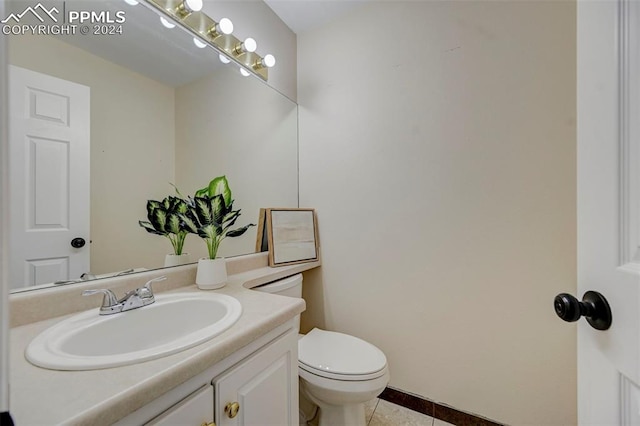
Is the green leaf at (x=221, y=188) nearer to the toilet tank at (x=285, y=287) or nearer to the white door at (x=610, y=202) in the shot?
the toilet tank at (x=285, y=287)

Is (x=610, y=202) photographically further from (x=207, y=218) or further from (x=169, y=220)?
(x=169, y=220)

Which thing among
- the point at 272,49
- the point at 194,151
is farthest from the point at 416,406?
the point at 272,49

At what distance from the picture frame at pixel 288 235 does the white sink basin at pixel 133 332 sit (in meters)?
0.59

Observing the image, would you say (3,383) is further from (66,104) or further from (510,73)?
(510,73)

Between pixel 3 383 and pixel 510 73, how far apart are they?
1.63 m

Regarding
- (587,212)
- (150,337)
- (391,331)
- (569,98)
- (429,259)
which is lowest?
(391,331)

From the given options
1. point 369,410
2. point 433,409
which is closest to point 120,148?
point 369,410

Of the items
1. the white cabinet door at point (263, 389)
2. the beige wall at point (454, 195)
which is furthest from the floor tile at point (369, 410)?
the white cabinet door at point (263, 389)

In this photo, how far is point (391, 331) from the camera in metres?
1.41

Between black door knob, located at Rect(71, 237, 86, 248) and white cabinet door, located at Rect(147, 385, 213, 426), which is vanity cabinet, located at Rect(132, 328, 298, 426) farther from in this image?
black door knob, located at Rect(71, 237, 86, 248)

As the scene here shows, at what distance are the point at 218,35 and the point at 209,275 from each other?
1104 millimetres

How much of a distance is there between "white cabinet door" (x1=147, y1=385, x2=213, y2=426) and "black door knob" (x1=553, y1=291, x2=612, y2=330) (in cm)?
73

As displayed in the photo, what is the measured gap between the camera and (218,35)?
1204mm

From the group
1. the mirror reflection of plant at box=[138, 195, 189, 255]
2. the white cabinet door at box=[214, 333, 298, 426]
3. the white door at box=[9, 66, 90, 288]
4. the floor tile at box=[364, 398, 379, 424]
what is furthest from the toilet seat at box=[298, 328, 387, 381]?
the white door at box=[9, 66, 90, 288]
